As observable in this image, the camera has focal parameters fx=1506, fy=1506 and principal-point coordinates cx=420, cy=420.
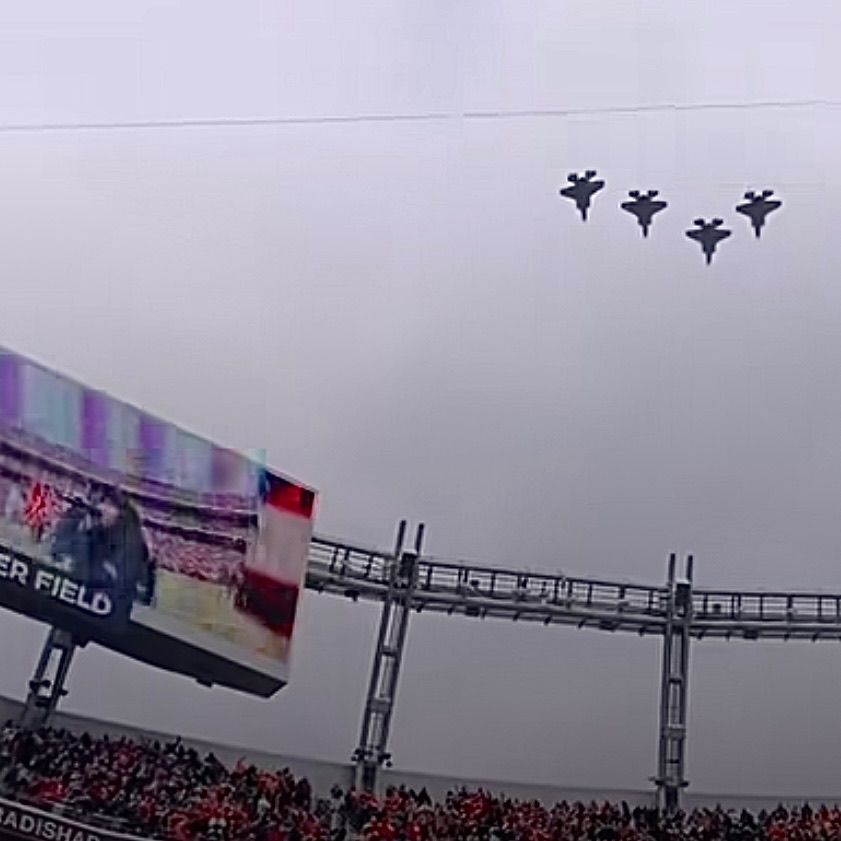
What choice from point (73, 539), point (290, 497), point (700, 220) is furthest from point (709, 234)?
point (73, 539)

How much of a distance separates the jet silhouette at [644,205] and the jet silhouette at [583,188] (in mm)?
702

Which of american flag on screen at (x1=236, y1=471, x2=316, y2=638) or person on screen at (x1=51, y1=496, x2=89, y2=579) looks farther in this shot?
american flag on screen at (x1=236, y1=471, x2=316, y2=638)

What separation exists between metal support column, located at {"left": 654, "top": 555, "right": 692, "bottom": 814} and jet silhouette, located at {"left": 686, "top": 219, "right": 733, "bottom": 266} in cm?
1153

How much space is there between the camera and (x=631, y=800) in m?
33.5

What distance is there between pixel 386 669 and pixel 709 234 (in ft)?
43.8

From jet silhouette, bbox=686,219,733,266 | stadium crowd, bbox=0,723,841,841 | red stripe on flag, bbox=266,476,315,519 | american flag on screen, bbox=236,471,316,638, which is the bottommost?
stadium crowd, bbox=0,723,841,841

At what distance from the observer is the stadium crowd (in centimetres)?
2695

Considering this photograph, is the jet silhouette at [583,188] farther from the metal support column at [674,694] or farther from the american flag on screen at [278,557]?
the metal support column at [674,694]

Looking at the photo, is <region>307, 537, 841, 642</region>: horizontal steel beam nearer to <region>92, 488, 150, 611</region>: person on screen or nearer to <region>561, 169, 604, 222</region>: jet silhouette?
<region>92, 488, 150, 611</region>: person on screen

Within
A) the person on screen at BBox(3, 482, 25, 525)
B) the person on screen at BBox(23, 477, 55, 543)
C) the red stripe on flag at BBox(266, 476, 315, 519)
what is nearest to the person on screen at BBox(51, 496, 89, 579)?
the person on screen at BBox(23, 477, 55, 543)

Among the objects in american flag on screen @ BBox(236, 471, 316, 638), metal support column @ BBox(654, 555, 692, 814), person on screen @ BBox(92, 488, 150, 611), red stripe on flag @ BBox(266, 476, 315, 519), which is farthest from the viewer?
metal support column @ BBox(654, 555, 692, 814)

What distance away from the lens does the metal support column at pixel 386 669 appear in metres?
32.1

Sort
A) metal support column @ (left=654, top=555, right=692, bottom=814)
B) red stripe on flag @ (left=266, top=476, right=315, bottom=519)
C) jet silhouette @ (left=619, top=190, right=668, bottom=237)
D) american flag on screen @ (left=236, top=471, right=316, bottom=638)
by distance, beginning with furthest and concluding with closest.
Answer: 1. metal support column @ (left=654, top=555, right=692, bottom=814)
2. red stripe on flag @ (left=266, top=476, right=315, bottom=519)
3. american flag on screen @ (left=236, top=471, right=316, bottom=638)
4. jet silhouette @ (left=619, top=190, right=668, bottom=237)

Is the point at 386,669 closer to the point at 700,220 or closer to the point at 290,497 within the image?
the point at 290,497
